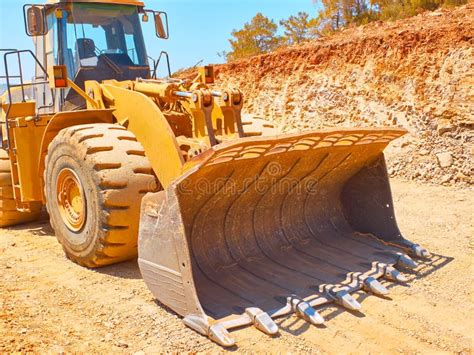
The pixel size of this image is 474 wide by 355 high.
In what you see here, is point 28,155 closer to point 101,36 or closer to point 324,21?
point 101,36

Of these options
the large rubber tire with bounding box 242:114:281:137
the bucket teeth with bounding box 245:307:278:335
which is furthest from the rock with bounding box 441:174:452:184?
the bucket teeth with bounding box 245:307:278:335

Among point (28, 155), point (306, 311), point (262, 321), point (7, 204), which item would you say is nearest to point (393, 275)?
point (306, 311)

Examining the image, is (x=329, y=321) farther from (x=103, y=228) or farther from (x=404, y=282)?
(x=103, y=228)

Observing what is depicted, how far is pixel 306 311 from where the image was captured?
373 centimetres

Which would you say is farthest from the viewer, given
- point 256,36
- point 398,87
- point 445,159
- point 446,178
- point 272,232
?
point 256,36

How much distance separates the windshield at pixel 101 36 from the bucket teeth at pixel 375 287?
12.9 feet

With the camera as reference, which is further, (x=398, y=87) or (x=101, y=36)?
(x=398, y=87)

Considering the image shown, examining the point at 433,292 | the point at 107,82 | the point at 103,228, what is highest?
the point at 107,82

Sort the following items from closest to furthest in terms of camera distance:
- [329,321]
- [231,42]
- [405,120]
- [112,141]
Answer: [329,321]
[112,141]
[405,120]
[231,42]

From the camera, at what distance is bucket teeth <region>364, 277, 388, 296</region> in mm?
4186

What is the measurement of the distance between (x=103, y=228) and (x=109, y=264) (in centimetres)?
57

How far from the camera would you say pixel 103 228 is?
447cm

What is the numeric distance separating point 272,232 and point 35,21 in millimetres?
3473

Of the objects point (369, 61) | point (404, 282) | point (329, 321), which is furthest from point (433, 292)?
point (369, 61)
